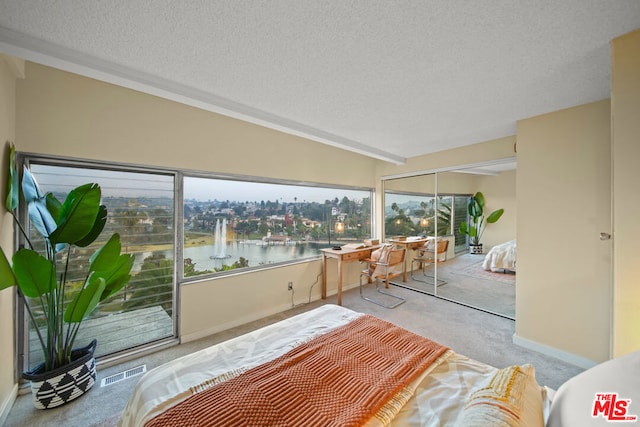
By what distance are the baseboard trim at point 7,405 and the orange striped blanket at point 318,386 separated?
1708mm

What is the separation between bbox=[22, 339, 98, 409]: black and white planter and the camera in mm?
1616

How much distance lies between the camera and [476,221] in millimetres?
3830

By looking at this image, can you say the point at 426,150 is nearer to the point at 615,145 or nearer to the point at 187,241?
the point at 615,145

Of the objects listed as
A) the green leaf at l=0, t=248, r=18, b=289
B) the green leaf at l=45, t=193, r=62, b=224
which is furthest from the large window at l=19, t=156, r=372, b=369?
the green leaf at l=0, t=248, r=18, b=289

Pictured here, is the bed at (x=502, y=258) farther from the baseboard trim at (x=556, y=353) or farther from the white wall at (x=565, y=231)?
the baseboard trim at (x=556, y=353)

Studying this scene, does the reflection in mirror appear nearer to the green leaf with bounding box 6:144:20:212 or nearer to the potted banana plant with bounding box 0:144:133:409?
the potted banana plant with bounding box 0:144:133:409

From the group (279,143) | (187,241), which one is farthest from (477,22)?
(187,241)

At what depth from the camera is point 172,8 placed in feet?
3.77

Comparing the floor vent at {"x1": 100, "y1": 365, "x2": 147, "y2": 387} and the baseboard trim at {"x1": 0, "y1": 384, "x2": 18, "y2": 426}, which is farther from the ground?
the baseboard trim at {"x1": 0, "y1": 384, "x2": 18, "y2": 426}

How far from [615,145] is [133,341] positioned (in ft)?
13.7

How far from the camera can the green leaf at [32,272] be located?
1448mm

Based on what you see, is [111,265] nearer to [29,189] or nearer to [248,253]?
[29,189]

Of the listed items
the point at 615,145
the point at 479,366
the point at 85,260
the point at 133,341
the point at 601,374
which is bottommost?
the point at 133,341

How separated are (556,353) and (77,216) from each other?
14.0ft
